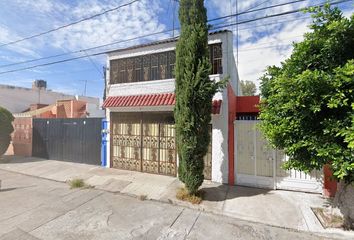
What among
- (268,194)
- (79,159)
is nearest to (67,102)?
(79,159)

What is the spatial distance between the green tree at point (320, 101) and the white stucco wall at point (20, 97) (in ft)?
55.1

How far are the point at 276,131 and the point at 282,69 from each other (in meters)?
1.56

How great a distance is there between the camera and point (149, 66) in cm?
857

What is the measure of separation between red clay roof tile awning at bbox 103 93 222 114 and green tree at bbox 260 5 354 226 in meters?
2.59

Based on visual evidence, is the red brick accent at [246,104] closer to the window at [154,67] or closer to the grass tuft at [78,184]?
the window at [154,67]

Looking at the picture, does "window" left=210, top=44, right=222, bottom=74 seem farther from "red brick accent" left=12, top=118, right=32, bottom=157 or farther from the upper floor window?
"red brick accent" left=12, top=118, right=32, bottom=157

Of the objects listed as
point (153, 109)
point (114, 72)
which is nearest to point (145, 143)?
point (153, 109)

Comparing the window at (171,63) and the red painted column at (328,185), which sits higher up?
the window at (171,63)

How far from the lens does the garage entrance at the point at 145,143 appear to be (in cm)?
809

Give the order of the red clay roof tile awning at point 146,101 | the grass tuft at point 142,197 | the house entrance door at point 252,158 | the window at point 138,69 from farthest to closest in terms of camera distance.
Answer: the window at point 138,69 → the red clay roof tile awning at point 146,101 → the house entrance door at point 252,158 → the grass tuft at point 142,197

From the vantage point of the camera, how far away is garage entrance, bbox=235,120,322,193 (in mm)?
6418

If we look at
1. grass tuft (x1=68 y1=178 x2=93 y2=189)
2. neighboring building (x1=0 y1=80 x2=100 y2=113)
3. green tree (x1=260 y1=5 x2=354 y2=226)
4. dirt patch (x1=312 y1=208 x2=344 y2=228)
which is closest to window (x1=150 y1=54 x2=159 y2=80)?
grass tuft (x1=68 y1=178 x2=93 y2=189)

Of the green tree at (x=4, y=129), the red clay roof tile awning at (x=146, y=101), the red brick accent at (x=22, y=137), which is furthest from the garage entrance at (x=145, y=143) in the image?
the green tree at (x=4, y=129)

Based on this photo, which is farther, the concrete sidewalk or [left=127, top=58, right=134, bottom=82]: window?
[left=127, top=58, right=134, bottom=82]: window
